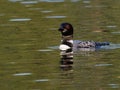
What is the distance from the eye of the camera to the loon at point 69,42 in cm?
2552

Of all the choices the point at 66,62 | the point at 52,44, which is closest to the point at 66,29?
the point at 52,44

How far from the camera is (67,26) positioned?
88.6 ft

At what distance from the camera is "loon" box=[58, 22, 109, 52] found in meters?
25.5

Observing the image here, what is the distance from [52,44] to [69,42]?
893 mm

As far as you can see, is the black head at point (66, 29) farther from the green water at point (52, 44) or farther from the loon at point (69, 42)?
the green water at point (52, 44)

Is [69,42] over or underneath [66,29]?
underneath

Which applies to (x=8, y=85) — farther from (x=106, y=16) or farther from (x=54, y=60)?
(x=106, y=16)

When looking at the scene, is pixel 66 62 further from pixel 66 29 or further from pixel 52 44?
pixel 66 29

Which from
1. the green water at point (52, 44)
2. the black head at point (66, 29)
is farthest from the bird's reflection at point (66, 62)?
the black head at point (66, 29)

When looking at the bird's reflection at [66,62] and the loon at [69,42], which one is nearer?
the bird's reflection at [66,62]

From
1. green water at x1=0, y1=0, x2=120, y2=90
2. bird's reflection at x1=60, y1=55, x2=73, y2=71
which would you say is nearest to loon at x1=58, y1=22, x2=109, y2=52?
green water at x1=0, y1=0, x2=120, y2=90

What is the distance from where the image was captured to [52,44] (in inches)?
1029

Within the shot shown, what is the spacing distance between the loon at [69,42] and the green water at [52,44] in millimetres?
329

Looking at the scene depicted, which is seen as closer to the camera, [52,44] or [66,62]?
[66,62]
